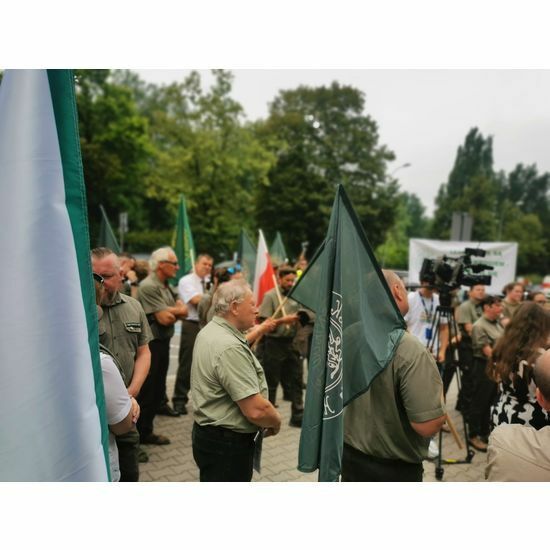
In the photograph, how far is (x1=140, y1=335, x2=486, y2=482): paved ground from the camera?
473 cm

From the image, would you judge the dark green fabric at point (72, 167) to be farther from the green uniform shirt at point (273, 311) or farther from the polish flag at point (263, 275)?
the polish flag at point (263, 275)

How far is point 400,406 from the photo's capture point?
2.57 m

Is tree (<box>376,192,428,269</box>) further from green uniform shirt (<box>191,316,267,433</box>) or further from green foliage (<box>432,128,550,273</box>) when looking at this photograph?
green uniform shirt (<box>191,316,267,433</box>)

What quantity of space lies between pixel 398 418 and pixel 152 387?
3.39 meters

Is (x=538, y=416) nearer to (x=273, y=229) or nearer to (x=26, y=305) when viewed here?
(x=26, y=305)

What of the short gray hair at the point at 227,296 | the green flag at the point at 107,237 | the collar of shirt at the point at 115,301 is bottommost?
the collar of shirt at the point at 115,301

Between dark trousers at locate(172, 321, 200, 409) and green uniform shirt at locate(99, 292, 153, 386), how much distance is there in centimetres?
289

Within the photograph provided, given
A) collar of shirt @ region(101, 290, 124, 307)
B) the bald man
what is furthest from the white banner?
the bald man

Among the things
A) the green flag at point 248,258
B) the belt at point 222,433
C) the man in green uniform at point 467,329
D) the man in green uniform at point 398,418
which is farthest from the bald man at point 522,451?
the green flag at point 248,258

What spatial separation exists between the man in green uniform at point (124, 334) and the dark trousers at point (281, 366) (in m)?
2.74

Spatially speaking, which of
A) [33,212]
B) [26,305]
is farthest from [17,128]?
[26,305]

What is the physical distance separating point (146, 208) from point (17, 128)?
46.4 m

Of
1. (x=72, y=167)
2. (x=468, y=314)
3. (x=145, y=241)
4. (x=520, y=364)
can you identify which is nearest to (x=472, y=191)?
(x=145, y=241)

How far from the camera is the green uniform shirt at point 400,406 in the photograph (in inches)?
97.1
